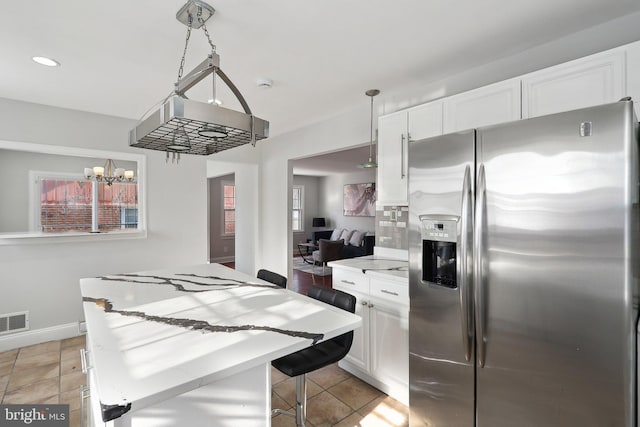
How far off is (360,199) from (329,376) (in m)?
6.29

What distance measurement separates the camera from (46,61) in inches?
88.8

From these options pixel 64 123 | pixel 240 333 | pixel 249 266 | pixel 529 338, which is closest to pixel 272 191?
pixel 249 266

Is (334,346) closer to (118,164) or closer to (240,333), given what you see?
(240,333)

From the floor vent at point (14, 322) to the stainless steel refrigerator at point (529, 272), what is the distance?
12.5 feet

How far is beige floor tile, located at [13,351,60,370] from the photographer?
274cm

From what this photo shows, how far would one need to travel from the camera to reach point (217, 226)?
25.5 feet

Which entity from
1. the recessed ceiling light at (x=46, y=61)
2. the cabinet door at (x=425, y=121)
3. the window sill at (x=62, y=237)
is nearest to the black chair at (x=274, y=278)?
the cabinet door at (x=425, y=121)

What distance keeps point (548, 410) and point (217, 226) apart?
7.38 m

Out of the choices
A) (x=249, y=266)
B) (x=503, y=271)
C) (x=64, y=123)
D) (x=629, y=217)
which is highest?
(x=64, y=123)

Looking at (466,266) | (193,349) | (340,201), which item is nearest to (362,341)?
(466,266)

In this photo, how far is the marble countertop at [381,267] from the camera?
221cm

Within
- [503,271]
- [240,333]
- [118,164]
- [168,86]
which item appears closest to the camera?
[240,333]

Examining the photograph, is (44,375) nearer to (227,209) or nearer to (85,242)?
(85,242)

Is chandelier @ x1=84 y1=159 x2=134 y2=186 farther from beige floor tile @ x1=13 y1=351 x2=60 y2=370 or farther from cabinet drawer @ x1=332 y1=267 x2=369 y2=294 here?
cabinet drawer @ x1=332 y1=267 x2=369 y2=294
